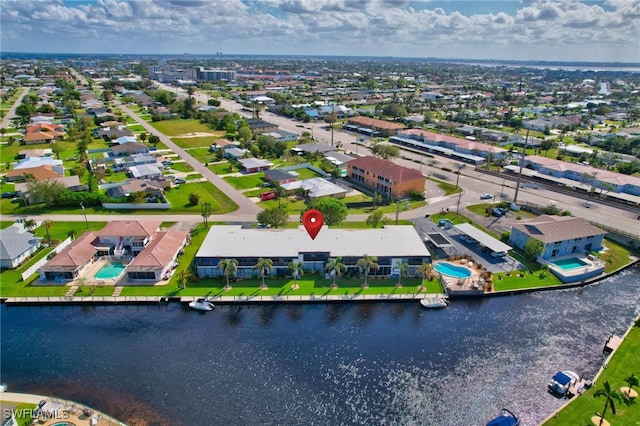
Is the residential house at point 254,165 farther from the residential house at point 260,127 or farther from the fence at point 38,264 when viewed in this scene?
the fence at point 38,264

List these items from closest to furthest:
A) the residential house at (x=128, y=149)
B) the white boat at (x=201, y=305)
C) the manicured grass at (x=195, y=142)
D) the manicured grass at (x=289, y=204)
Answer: the white boat at (x=201, y=305), the manicured grass at (x=289, y=204), the residential house at (x=128, y=149), the manicured grass at (x=195, y=142)

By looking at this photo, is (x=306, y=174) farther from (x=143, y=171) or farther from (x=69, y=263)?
(x=69, y=263)

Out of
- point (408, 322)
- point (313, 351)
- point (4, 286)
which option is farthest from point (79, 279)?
point (408, 322)

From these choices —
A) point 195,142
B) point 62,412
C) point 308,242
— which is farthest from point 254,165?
point 62,412

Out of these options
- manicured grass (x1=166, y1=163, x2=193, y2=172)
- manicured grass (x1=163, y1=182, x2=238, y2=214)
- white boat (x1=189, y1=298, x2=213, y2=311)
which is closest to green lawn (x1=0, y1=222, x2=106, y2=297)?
white boat (x1=189, y1=298, x2=213, y2=311)

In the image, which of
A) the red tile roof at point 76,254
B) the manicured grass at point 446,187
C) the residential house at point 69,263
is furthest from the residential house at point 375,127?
the residential house at point 69,263

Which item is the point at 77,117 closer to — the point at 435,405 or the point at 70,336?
the point at 70,336
